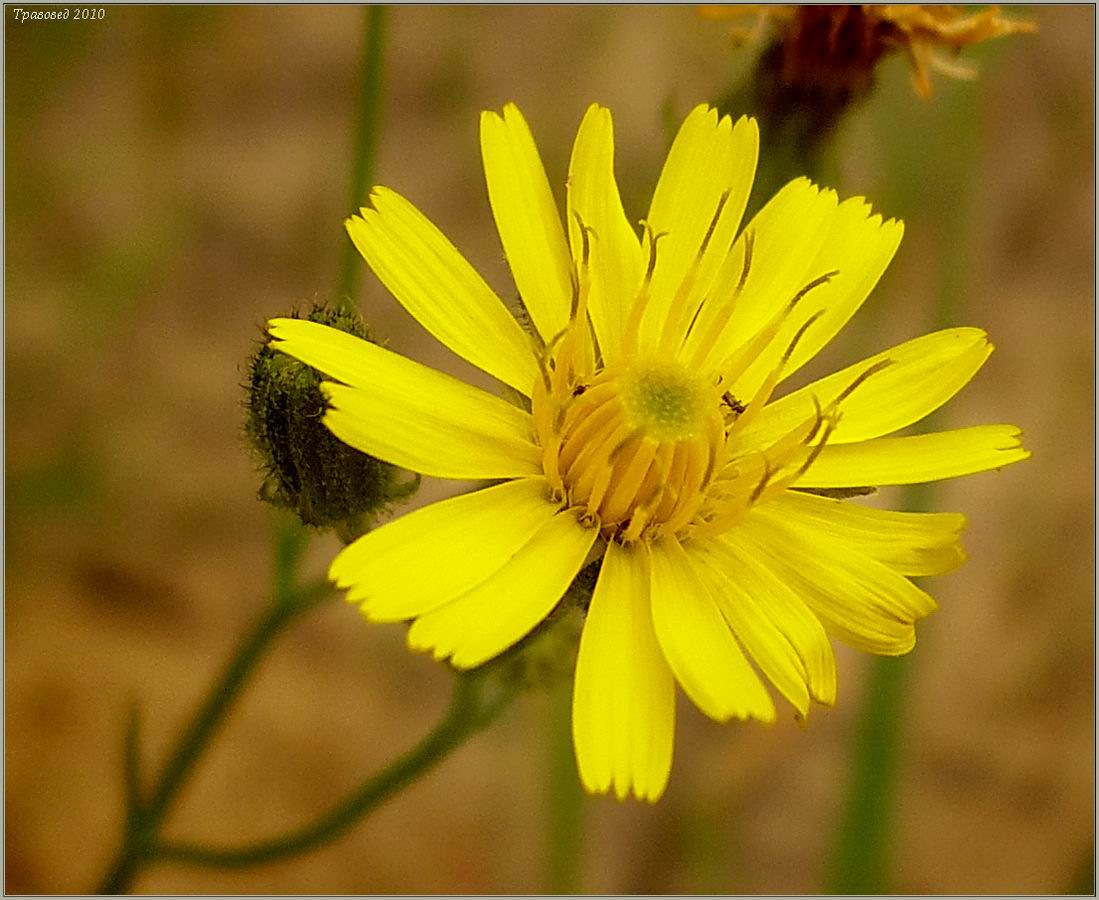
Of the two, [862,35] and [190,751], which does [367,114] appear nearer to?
[862,35]

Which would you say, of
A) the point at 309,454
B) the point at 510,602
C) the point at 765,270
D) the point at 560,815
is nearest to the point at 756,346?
the point at 765,270

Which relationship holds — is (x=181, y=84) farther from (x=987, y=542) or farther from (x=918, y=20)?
(x=987, y=542)

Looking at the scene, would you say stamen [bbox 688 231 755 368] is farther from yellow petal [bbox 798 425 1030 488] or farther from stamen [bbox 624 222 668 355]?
yellow petal [bbox 798 425 1030 488]

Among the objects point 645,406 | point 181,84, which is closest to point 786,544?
point 645,406

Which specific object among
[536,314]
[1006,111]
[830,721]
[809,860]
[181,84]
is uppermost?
[1006,111]

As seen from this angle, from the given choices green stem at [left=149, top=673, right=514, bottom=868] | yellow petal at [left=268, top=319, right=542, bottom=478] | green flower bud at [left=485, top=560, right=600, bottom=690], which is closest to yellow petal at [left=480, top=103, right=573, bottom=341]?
yellow petal at [left=268, top=319, right=542, bottom=478]

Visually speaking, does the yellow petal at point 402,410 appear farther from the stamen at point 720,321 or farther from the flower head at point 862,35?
the flower head at point 862,35
